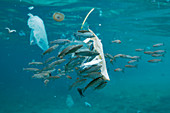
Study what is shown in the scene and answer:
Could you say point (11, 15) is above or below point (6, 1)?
below

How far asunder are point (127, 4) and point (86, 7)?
211 inches

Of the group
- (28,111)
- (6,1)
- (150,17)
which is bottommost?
(28,111)

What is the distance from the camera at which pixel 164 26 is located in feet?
84.1

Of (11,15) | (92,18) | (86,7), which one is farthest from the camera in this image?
(92,18)

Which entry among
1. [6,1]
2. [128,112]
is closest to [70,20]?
[6,1]

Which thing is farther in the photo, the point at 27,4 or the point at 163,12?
the point at 163,12

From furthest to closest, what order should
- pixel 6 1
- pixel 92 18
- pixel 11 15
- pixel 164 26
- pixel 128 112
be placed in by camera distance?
1. pixel 164 26
2. pixel 92 18
3. pixel 11 15
4. pixel 6 1
5. pixel 128 112

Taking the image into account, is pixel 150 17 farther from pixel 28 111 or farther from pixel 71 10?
pixel 28 111

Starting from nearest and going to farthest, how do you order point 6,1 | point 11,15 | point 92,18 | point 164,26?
1. point 6,1
2. point 11,15
3. point 92,18
4. point 164,26

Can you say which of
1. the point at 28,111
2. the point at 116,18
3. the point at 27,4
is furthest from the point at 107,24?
the point at 28,111

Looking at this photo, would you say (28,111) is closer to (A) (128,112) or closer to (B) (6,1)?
(A) (128,112)

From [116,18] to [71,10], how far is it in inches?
317

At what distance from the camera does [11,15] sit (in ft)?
69.2

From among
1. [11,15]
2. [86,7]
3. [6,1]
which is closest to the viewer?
[6,1]
